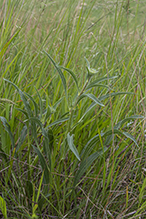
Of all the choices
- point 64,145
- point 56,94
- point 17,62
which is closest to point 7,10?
point 17,62

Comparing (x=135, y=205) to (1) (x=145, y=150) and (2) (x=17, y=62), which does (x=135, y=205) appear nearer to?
(1) (x=145, y=150)

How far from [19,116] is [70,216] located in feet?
1.44

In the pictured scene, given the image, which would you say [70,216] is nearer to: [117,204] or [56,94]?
[117,204]

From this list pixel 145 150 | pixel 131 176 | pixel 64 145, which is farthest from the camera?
pixel 145 150

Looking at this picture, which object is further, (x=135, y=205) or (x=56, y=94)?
(x=56, y=94)

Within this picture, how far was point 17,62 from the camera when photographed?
1.13 metres

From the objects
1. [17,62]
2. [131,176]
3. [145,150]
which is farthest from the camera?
[17,62]

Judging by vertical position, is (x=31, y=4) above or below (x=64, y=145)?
above

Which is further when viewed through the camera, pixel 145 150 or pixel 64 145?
pixel 145 150

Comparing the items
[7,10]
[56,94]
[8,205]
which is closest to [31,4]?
[7,10]

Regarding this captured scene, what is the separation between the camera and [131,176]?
2.79 feet

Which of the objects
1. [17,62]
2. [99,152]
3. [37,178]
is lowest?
[37,178]

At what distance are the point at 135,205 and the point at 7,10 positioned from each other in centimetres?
97

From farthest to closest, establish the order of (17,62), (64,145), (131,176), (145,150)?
(17,62), (145,150), (131,176), (64,145)
